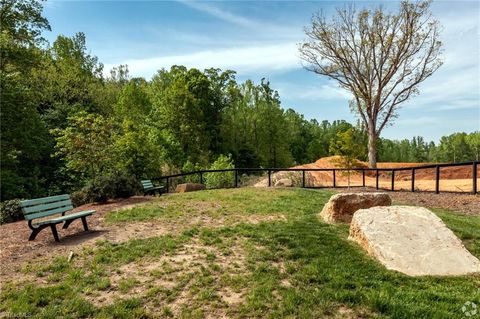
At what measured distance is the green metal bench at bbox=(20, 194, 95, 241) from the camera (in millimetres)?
6336

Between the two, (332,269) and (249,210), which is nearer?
(332,269)

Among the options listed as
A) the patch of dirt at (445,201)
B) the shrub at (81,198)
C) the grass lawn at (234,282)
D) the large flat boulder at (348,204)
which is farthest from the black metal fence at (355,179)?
the grass lawn at (234,282)

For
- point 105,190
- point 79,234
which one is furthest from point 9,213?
point 79,234

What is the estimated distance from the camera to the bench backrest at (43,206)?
6457 mm

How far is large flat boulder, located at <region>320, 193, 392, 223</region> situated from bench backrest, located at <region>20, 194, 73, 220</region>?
233 inches

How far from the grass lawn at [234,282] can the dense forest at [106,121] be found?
273 inches

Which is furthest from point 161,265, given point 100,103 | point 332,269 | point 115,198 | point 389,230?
point 100,103

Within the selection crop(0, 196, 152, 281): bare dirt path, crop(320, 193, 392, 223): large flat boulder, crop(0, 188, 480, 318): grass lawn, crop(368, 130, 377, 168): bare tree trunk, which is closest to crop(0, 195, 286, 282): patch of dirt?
crop(0, 196, 152, 281): bare dirt path

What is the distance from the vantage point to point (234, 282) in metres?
4.40

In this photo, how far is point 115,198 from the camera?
11594mm

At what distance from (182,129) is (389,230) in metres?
27.5

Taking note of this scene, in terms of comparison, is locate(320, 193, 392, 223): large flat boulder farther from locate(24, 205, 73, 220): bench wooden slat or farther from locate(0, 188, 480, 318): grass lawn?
locate(24, 205, 73, 220): bench wooden slat

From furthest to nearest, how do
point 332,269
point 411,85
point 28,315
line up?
1. point 411,85
2. point 332,269
3. point 28,315

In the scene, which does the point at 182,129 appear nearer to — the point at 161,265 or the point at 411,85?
the point at 411,85
